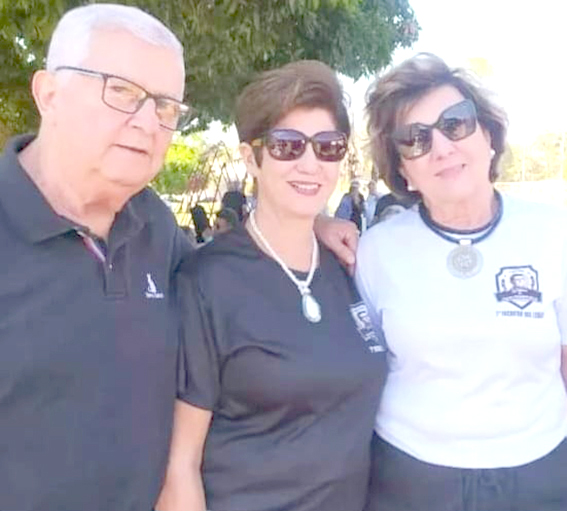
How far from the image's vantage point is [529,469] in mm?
2350

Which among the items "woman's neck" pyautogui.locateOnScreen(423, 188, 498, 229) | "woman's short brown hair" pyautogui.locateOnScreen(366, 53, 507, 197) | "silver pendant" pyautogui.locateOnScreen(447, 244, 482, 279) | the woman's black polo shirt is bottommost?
the woman's black polo shirt

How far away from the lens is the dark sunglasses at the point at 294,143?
2404 mm

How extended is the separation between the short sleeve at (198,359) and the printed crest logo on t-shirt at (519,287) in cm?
77

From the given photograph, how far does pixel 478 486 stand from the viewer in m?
2.32

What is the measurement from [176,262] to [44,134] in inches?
20.1

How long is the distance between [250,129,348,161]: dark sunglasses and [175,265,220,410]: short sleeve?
0.46 meters

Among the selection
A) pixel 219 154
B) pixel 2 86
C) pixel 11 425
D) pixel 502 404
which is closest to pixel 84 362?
pixel 11 425

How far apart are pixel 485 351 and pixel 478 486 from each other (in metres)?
0.35

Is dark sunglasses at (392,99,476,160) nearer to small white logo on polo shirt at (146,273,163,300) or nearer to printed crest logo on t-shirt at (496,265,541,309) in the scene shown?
printed crest logo on t-shirt at (496,265,541,309)

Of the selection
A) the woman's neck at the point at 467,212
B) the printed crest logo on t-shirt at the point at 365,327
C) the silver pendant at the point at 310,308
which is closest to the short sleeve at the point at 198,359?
the silver pendant at the point at 310,308

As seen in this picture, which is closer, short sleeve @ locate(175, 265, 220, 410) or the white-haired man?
the white-haired man

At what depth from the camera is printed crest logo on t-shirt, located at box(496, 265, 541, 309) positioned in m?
2.37

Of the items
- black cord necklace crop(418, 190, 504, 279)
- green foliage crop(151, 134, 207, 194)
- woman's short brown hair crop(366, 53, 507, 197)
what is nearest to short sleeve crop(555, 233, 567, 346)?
black cord necklace crop(418, 190, 504, 279)

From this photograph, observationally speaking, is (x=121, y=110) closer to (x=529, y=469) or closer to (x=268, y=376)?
(x=268, y=376)
